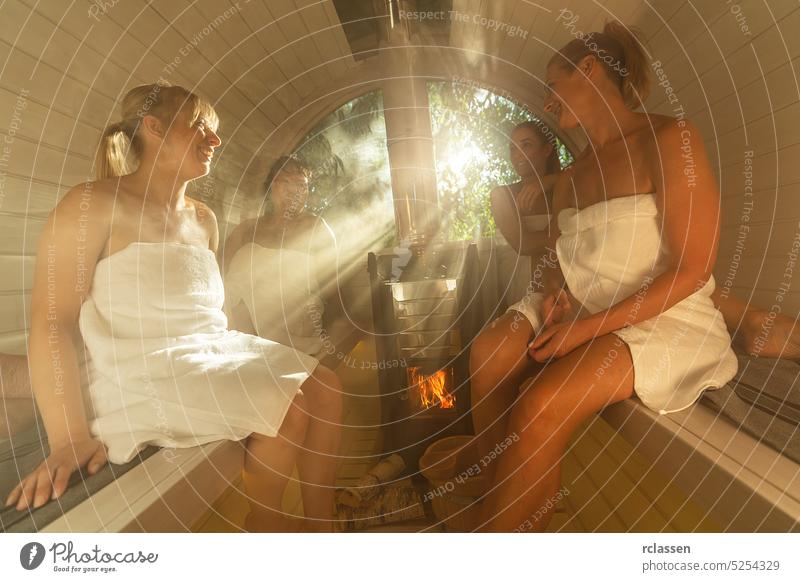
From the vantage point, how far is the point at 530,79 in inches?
25.8

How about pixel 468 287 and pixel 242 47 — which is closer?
pixel 242 47

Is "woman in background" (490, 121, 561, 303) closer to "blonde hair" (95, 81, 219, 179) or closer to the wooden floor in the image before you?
the wooden floor

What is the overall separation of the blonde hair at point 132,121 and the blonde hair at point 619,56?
45 centimetres

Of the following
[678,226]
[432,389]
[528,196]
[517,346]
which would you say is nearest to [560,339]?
[517,346]

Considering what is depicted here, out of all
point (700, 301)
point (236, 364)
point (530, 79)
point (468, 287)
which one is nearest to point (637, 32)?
point (530, 79)

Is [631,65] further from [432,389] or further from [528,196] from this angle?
[432,389]

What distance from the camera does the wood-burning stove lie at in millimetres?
803

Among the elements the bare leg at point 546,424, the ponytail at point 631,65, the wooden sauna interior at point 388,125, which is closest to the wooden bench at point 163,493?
the wooden sauna interior at point 388,125

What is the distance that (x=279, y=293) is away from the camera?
67cm

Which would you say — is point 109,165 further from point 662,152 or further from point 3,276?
point 662,152

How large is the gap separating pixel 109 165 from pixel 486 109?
0.53 metres

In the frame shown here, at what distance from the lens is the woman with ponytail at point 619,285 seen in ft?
1.53

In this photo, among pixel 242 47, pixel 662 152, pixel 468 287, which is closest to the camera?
pixel 662 152

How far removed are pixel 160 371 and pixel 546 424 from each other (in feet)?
1.35
